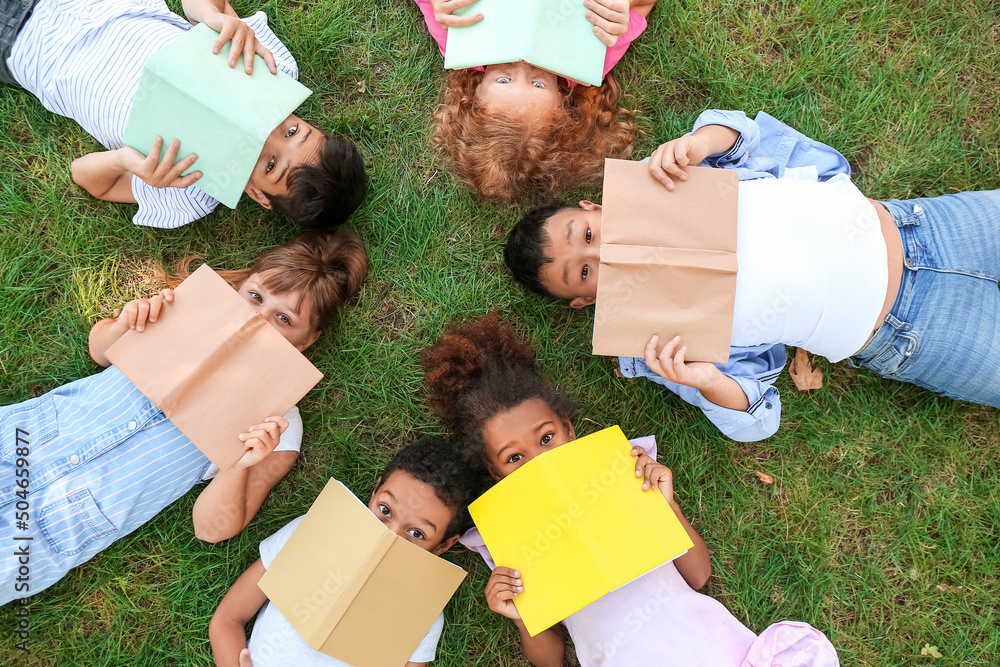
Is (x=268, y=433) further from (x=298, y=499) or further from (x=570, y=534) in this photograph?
(x=570, y=534)

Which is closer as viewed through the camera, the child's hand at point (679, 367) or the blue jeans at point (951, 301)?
the child's hand at point (679, 367)

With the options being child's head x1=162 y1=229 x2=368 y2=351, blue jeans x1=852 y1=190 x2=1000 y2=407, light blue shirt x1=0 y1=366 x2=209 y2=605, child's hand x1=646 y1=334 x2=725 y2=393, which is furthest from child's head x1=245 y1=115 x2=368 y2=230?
blue jeans x1=852 y1=190 x2=1000 y2=407

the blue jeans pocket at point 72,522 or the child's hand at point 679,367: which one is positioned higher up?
the child's hand at point 679,367

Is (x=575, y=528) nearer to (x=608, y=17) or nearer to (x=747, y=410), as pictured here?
(x=747, y=410)

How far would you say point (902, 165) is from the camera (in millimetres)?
2719

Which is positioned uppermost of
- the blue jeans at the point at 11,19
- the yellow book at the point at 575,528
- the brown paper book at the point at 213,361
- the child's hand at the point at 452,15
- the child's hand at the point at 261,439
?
the blue jeans at the point at 11,19

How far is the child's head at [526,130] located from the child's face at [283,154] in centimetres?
58

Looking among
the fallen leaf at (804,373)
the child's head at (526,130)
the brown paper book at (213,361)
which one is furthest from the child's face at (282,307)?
the fallen leaf at (804,373)

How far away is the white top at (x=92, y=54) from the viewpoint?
2.49 meters

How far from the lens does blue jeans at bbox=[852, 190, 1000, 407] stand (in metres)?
2.34

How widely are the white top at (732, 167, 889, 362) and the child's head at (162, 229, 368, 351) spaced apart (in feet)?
5.04

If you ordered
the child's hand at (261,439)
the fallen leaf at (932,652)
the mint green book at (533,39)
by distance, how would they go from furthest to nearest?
the fallen leaf at (932,652)
the mint green book at (533,39)
the child's hand at (261,439)

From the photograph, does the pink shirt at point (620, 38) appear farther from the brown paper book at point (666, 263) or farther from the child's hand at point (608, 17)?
the brown paper book at point (666, 263)

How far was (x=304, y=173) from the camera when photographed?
236 centimetres
